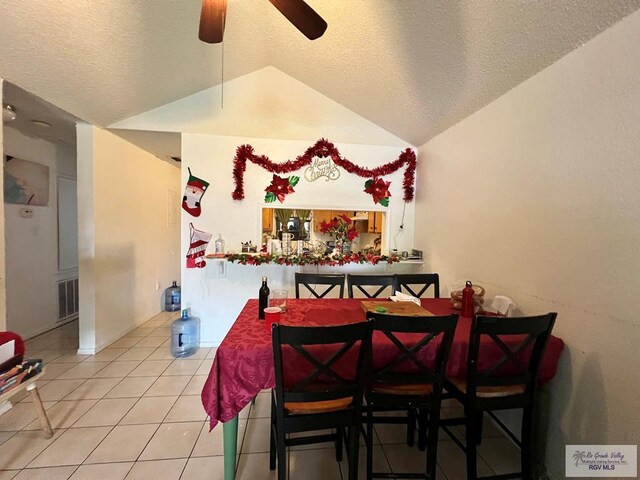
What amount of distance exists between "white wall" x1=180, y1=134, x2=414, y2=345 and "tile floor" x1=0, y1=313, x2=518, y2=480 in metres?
0.83

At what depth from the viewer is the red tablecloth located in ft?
4.48

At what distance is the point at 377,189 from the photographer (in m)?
3.31

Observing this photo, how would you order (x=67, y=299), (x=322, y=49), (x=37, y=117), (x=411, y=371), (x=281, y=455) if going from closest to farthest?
(x=281, y=455), (x=411, y=371), (x=322, y=49), (x=37, y=117), (x=67, y=299)

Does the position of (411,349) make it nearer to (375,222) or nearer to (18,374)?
(18,374)

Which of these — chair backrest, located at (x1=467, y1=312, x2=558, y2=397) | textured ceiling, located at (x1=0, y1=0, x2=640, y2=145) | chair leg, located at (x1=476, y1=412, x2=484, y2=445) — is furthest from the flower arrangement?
chair leg, located at (x1=476, y1=412, x2=484, y2=445)

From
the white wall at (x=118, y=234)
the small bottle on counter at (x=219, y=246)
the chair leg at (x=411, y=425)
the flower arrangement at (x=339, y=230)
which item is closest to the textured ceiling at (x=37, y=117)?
the white wall at (x=118, y=234)

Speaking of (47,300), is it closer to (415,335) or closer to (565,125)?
(415,335)

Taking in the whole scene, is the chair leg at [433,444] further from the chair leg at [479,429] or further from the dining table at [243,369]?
the chair leg at [479,429]

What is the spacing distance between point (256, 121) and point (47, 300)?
349cm

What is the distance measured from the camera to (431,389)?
4.91ft

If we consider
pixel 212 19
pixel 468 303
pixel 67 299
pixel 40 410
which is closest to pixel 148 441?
pixel 40 410

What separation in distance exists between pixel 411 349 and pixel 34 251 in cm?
435

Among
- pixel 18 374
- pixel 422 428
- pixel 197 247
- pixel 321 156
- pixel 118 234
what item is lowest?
pixel 422 428

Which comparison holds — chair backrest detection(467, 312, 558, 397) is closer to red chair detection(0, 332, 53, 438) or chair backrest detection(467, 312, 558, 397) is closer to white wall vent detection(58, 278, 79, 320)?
red chair detection(0, 332, 53, 438)
